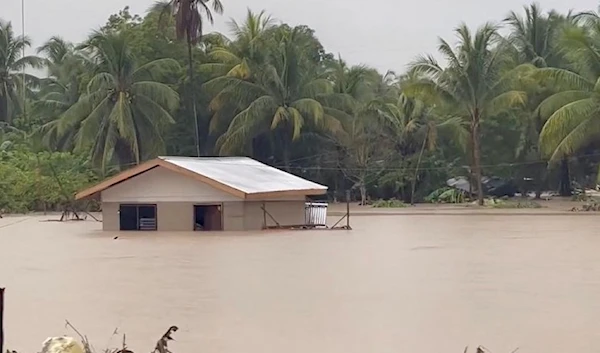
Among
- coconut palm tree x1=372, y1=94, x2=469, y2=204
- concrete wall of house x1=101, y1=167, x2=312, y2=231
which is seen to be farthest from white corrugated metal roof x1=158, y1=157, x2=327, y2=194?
coconut palm tree x1=372, y1=94, x2=469, y2=204

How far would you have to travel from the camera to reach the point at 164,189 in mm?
25906

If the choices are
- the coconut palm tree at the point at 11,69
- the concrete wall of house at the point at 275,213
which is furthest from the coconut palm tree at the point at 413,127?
the coconut palm tree at the point at 11,69

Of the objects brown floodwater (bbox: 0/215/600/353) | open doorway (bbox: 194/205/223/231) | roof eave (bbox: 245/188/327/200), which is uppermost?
roof eave (bbox: 245/188/327/200)

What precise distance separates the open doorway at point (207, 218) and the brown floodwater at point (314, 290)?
146 cm

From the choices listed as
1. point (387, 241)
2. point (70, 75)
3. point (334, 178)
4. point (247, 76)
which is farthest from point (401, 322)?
point (70, 75)

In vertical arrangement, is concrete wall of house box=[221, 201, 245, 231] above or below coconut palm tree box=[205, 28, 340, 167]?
below

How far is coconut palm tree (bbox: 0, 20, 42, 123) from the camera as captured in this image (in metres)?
45.6

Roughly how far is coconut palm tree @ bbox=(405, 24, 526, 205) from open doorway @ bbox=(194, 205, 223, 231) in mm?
11901

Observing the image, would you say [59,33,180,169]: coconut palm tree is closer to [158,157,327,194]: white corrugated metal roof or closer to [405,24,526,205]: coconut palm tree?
[158,157,327,194]: white corrugated metal roof

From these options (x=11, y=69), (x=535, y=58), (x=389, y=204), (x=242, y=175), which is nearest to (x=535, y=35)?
(x=535, y=58)

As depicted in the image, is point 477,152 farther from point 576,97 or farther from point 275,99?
point 275,99

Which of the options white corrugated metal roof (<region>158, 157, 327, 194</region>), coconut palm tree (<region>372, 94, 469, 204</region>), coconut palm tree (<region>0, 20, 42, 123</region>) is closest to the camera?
white corrugated metal roof (<region>158, 157, 327, 194</region>)

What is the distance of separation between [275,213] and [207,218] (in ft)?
6.60

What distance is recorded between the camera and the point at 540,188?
39031 millimetres
